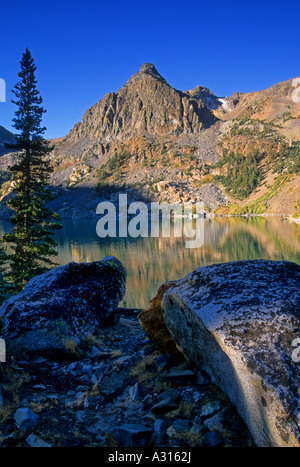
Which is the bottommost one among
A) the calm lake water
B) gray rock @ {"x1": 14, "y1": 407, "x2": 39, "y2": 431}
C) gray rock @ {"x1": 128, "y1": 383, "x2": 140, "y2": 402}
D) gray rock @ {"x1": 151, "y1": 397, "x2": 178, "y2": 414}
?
the calm lake water

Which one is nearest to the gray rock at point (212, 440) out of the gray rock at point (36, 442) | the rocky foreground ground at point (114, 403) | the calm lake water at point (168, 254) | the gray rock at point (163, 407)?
the rocky foreground ground at point (114, 403)

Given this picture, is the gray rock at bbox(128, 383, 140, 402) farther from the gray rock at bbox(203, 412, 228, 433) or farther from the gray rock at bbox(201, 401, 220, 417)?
the gray rock at bbox(203, 412, 228, 433)

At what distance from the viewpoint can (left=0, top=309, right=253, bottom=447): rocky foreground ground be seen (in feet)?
12.5

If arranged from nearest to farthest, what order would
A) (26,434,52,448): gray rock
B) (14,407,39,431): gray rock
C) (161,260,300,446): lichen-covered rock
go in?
(161,260,300,446): lichen-covered rock → (26,434,52,448): gray rock → (14,407,39,431): gray rock

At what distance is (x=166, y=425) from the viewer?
4078 millimetres

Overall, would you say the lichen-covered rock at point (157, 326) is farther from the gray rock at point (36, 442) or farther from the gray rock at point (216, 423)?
the gray rock at point (36, 442)

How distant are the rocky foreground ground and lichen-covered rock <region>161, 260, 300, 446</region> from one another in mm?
320

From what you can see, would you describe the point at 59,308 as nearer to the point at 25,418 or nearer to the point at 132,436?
the point at 25,418

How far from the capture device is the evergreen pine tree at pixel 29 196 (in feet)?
68.3

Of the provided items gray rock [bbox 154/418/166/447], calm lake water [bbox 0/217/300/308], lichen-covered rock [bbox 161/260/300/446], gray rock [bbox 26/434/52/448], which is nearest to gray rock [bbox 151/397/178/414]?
gray rock [bbox 154/418/166/447]

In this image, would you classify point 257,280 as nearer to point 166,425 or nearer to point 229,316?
point 229,316

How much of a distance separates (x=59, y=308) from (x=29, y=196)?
1685 cm

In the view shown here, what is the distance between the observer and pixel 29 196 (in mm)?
21641

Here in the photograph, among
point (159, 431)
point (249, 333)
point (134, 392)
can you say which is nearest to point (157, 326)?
point (134, 392)
